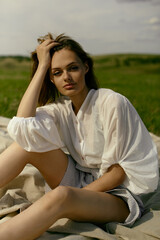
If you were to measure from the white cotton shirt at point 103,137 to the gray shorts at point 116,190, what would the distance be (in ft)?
0.12

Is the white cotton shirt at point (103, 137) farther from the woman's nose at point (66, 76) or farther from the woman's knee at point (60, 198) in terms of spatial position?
the woman's knee at point (60, 198)

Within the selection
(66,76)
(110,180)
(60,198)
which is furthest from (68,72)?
(60,198)

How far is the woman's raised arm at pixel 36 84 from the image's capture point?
2.05m

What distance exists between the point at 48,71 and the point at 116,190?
0.89m

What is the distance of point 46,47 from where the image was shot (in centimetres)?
213

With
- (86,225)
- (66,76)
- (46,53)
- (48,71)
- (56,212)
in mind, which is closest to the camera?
(56,212)

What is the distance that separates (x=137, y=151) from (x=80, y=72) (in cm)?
59

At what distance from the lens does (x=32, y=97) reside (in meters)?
2.09

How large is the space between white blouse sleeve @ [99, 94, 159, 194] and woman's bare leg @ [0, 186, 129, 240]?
0.70 feet

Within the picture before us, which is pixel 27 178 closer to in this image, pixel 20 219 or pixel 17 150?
pixel 17 150

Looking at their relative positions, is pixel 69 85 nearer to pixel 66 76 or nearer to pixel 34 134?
pixel 66 76

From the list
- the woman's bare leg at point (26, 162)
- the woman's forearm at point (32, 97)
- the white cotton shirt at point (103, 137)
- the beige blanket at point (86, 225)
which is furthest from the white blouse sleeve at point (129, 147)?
the woman's forearm at point (32, 97)

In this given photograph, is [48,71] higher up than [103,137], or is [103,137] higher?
[48,71]

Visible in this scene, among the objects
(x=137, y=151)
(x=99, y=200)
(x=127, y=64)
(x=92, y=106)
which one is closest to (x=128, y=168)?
(x=137, y=151)
